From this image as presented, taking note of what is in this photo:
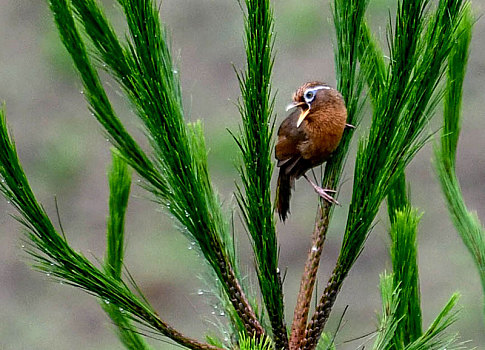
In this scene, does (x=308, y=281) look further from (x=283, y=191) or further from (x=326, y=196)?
(x=283, y=191)

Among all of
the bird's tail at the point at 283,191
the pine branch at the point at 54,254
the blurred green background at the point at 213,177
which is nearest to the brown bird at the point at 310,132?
the bird's tail at the point at 283,191

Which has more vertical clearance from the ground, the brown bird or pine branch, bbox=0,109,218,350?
the brown bird

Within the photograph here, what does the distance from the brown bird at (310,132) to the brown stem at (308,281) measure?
0.02m

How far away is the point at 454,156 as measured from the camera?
1.10m

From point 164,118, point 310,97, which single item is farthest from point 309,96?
point 164,118

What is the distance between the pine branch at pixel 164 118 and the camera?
31.8 inches

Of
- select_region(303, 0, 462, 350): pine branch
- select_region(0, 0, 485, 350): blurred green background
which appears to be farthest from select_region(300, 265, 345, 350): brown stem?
select_region(0, 0, 485, 350): blurred green background

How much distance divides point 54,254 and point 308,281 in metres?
0.26

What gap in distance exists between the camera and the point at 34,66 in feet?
16.0

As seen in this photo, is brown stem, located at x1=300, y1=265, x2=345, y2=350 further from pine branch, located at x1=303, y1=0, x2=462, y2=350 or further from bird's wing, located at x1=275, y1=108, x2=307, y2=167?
bird's wing, located at x1=275, y1=108, x2=307, y2=167

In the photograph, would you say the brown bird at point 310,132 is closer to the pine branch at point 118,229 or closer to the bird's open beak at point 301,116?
the bird's open beak at point 301,116

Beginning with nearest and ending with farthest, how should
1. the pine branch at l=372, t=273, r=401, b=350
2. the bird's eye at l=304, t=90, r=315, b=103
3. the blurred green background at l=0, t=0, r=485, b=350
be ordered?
1. the pine branch at l=372, t=273, r=401, b=350
2. the bird's eye at l=304, t=90, r=315, b=103
3. the blurred green background at l=0, t=0, r=485, b=350

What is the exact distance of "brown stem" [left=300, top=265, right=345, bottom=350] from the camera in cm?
87

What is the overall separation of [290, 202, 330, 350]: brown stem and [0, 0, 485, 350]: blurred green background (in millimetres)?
2628
